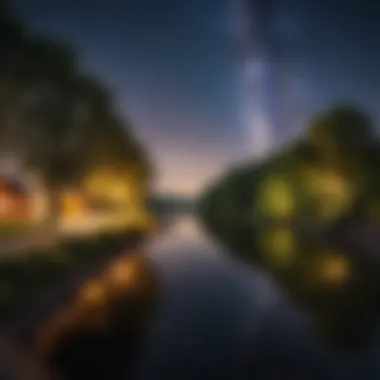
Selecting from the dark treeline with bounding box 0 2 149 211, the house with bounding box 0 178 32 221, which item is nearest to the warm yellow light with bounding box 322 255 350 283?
the dark treeline with bounding box 0 2 149 211

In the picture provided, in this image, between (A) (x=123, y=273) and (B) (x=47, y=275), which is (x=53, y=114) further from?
(A) (x=123, y=273)

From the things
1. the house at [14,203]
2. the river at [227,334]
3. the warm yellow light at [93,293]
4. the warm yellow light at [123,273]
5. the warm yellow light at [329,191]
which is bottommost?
the river at [227,334]

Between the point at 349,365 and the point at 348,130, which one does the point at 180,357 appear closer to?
the point at 349,365

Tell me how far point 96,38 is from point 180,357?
2833 millimetres

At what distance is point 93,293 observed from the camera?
19.1 ft

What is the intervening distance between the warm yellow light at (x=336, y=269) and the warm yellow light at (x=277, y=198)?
6.12 ft

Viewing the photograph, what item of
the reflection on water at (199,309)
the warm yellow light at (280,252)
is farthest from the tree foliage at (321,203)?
the warm yellow light at (280,252)

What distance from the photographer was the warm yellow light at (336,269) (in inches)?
301

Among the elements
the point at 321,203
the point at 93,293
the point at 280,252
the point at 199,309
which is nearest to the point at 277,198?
the point at 321,203

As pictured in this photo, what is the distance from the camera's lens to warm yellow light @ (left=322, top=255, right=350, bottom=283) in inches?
301

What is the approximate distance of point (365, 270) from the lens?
28.2ft

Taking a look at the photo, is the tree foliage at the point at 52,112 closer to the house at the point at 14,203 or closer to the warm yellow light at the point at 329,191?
the house at the point at 14,203

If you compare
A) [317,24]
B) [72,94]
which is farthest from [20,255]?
[317,24]

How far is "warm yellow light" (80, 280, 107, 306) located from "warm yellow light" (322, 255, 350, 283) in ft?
9.59
